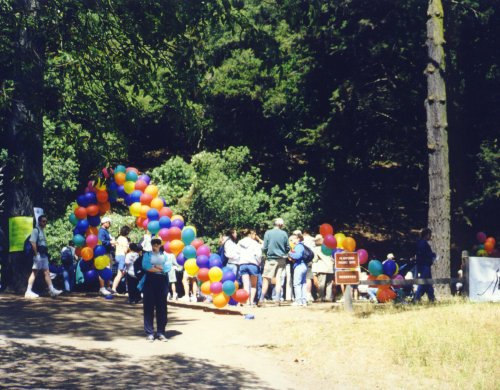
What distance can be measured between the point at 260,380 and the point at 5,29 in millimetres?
7671

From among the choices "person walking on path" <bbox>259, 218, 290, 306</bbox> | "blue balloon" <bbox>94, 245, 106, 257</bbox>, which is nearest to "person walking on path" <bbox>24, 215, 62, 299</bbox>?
"blue balloon" <bbox>94, 245, 106, 257</bbox>

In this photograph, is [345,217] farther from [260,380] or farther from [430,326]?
[260,380]

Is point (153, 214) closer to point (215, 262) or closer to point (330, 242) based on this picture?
point (215, 262)

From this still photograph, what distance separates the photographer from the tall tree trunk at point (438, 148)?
57.7 feet

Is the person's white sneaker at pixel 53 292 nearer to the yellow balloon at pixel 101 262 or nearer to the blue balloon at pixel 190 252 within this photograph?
the yellow balloon at pixel 101 262

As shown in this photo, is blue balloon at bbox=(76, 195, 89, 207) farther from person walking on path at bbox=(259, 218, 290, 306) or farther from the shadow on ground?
person walking on path at bbox=(259, 218, 290, 306)

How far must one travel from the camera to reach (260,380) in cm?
962

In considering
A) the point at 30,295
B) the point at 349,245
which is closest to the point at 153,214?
the point at 30,295

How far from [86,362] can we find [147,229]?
25.4ft

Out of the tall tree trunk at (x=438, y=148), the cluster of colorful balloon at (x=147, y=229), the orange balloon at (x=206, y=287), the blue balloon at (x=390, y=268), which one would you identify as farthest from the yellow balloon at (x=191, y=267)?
the tall tree trunk at (x=438, y=148)

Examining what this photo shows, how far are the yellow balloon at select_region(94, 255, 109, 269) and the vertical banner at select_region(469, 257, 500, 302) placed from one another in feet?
28.7

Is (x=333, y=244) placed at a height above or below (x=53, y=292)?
above

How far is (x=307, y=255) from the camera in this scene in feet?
56.4

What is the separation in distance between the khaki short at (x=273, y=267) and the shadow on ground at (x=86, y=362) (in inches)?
168
